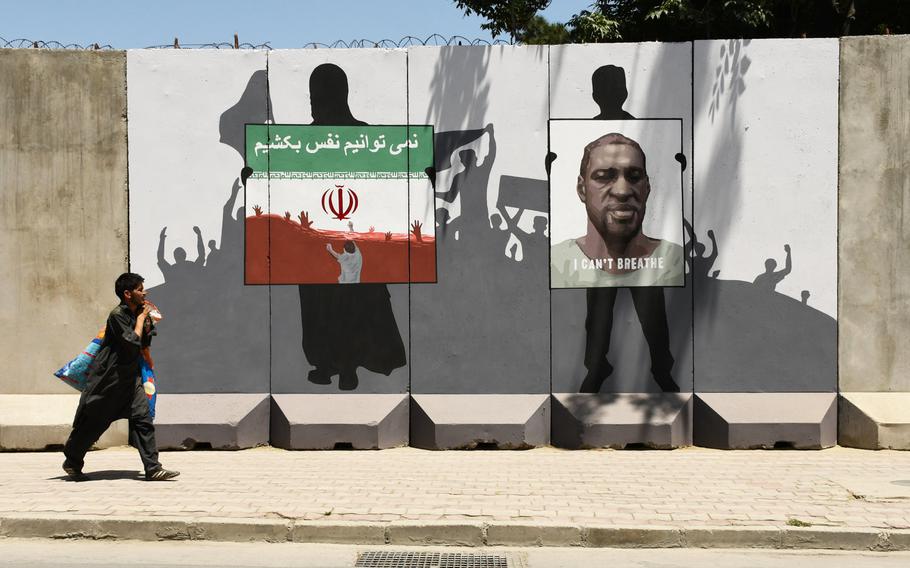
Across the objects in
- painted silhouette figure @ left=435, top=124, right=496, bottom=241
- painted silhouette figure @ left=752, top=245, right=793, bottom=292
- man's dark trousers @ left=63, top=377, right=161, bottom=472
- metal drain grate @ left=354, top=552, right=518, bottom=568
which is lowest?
metal drain grate @ left=354, top=552, right=518, bottom=568

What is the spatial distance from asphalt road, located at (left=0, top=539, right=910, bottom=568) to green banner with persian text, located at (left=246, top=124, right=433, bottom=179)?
197 inches

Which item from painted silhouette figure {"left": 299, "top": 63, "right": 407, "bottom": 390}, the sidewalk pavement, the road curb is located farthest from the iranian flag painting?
the road curb

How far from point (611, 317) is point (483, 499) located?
3.64 m

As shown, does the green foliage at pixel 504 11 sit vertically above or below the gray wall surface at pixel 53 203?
above

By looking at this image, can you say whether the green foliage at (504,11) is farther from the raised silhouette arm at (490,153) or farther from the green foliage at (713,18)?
the raised silhouette arm at (490,153)

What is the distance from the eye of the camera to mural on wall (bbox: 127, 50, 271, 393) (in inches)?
401

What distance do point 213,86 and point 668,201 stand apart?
537cm

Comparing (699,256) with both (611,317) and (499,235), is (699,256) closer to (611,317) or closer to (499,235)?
(611,317)

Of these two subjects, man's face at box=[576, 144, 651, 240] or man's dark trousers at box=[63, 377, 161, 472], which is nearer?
man's dark trousers at box=[63, 377, 161, 472]

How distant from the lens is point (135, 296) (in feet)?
26.5

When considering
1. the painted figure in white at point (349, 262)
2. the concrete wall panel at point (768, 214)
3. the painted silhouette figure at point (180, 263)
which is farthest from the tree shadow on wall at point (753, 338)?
the painted silhouette figure at point (180, 263)

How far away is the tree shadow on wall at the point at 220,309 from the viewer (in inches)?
401

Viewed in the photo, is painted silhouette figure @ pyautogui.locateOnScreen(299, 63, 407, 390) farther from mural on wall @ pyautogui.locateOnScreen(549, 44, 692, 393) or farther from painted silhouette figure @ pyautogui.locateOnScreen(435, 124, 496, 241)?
mural on wall @ pyautogui.locateOnScreen(549, 44, 692, 393)

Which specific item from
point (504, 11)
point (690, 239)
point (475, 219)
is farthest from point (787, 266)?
point (504, 11)
